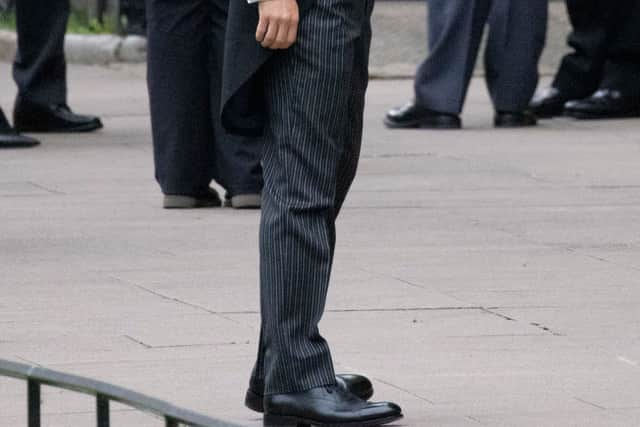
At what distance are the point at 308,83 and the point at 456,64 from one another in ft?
18.4

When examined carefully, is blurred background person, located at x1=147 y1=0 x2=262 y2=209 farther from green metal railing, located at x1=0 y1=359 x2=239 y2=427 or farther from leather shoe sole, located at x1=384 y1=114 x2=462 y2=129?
green metal railing, located at x1=0 y1=359 x2=239 y2=427

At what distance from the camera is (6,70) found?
1256 cm

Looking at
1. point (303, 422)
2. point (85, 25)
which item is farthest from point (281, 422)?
point (85, 25)

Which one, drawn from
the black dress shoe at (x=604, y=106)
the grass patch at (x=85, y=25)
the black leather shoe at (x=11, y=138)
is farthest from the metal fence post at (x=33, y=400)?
the grass patch at (x=85, y=25)

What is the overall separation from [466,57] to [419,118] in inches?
15.4

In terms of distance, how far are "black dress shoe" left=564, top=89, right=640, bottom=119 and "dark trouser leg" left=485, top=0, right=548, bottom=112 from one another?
572mm

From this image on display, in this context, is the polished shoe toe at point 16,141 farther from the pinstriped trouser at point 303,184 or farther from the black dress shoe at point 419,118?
the pinstriped trouser at point 303,184

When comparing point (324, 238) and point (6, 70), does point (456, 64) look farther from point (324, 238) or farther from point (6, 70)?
point (324, 238)

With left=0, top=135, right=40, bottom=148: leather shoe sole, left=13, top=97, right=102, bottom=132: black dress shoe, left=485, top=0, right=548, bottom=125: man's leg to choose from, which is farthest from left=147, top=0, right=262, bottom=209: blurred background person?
left=485, top=0, right=548, bottom=125: man's leg

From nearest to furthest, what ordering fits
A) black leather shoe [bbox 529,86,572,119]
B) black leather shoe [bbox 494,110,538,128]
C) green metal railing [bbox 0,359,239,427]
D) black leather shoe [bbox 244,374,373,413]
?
green metal railing [bbox 0,359,239,427] → black leather shoe [bbox 244,374,373,413] → black leather shoe [bbox 494,110,538,128] → black leather shoe [bbox 529,86,572,119]

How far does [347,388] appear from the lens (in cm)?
395

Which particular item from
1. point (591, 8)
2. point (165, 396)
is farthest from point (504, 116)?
point (165, 396)

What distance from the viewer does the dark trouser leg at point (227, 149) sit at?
21.7 ft

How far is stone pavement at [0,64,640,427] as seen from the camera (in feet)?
13.9
